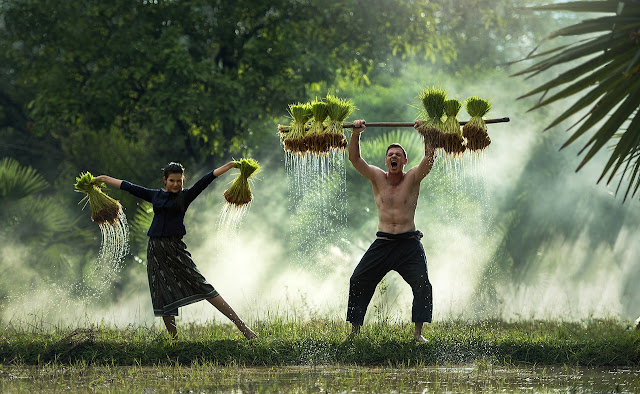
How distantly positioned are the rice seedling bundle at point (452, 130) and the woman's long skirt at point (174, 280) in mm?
2700

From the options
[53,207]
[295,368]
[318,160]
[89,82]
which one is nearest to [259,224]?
Result: [53,207]

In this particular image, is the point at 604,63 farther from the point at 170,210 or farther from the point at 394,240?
the point at 170,210

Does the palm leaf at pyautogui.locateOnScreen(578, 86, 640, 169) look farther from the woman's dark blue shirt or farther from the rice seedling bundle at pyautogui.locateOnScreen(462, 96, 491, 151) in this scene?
the woman's dark blue shirt

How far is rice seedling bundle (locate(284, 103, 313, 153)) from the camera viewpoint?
29.1 feet

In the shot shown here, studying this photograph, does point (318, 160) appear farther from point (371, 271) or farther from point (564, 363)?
point (564, 363)

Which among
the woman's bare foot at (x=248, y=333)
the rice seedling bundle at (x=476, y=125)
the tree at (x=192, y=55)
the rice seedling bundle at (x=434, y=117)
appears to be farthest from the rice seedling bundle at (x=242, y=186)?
the tree at (x=192, y=55)

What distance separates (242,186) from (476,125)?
2.38 metres

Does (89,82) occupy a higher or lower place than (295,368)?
higher

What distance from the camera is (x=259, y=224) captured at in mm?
15711

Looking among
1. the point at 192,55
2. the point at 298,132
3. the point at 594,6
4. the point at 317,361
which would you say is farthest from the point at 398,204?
the point at 192,55

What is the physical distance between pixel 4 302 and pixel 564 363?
943cm

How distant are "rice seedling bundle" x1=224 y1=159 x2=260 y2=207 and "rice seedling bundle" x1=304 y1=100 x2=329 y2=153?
24.5 inches

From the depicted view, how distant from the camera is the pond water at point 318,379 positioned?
6.62m

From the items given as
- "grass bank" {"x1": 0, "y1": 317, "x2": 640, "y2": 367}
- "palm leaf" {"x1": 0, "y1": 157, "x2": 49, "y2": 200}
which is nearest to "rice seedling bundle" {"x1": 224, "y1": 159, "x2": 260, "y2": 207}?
"grass bank" {"x1": 0, "y1": 317, "x2": 640, "y2": 367}
